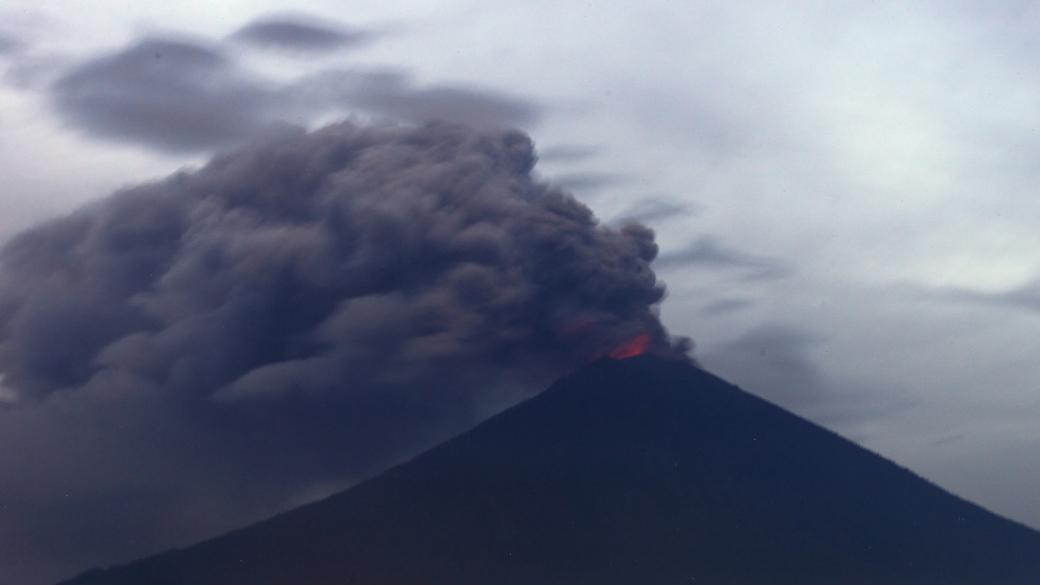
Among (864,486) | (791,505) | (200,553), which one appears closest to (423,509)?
(200,553)

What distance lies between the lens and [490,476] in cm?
6750

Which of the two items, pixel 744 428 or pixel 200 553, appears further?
pixel 744 428

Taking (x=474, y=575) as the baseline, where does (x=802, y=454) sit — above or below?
above

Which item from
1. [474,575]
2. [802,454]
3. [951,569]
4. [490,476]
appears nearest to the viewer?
[474,575]

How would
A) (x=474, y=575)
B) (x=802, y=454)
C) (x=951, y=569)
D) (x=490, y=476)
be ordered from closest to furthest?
(x=474, y=575), (x=951, y=569), (x=490, y=476), (x=802, y=454)

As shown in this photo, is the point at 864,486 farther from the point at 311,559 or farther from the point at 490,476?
the point at 311,559

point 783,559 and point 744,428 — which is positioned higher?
point 744,428

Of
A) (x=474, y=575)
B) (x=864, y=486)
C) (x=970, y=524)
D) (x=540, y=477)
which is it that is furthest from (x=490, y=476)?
(x=970, y=524)

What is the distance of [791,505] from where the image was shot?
67.6 metres

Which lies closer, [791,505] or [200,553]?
[200,553]

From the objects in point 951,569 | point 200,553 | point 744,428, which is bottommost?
point 951,569

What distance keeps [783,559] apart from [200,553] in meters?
26.4

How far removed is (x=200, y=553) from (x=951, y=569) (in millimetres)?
34522

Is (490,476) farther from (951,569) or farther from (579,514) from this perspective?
(951,569)
